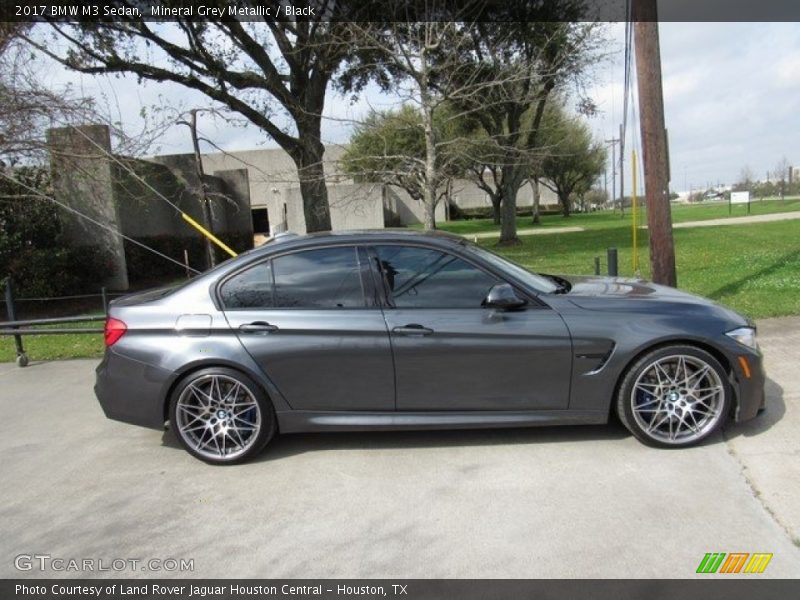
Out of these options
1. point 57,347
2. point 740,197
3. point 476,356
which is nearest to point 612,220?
A: point 740,197

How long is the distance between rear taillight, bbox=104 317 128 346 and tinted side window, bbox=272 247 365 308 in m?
1.12

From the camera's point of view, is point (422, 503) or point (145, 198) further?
point (145, 198)

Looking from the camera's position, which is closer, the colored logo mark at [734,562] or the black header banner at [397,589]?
the black header banner at [397,589]

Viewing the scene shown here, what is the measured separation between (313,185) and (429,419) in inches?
507

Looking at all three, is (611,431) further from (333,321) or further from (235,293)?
(235,293)

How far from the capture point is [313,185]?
53.1 ft

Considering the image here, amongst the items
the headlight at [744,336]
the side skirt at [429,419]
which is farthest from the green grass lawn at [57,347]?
the headlight at [744,336]

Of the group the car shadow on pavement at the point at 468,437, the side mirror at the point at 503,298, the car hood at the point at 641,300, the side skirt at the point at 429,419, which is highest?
the side mirror at the point at 503,298

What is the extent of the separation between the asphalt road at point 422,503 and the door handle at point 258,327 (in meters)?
0.93

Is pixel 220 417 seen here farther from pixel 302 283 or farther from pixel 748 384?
pixel 748 384

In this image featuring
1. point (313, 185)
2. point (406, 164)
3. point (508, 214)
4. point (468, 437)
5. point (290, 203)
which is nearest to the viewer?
point (468, 437)

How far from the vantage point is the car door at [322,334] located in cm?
411

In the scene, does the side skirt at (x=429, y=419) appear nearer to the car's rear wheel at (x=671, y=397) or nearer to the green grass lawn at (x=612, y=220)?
the car's rear wheel at (x=671, y=397)

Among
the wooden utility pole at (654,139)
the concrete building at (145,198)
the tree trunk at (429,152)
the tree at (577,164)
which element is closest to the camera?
the wooden utility pole at (654,139)
